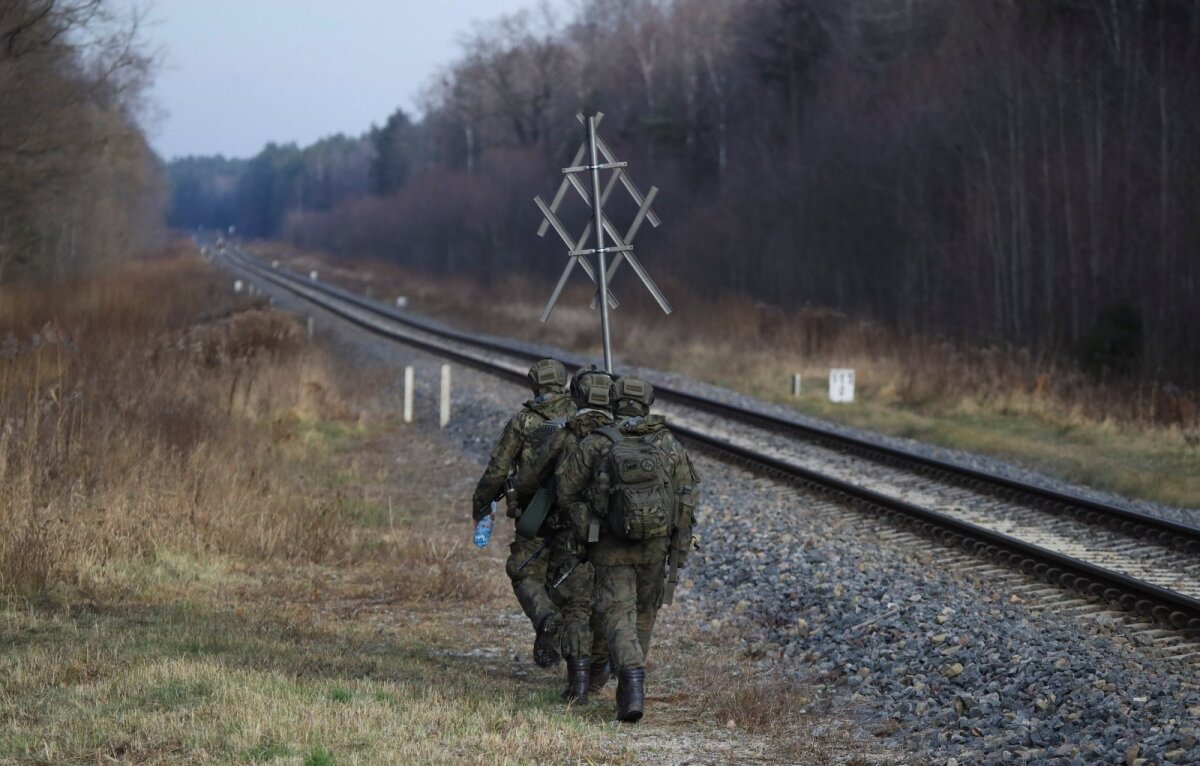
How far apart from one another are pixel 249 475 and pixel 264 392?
8457 millimetres

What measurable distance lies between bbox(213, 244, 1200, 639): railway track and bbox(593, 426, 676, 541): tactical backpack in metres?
3.71

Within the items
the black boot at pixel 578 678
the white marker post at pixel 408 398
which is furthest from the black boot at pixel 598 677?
the white marker post at pixel 408 398

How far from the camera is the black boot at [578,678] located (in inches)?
296

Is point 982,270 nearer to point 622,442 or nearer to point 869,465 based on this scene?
point 869,465

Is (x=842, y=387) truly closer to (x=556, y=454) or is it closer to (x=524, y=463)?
(x=524, y=463)

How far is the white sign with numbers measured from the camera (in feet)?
78.6

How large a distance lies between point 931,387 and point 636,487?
1809cm

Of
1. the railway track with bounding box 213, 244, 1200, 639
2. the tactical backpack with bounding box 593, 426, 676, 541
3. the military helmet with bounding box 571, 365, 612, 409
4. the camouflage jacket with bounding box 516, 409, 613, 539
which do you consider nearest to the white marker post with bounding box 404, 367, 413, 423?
the railway track with bounding box 213, 244, 1200, 639

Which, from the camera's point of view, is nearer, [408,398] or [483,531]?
[483,531]

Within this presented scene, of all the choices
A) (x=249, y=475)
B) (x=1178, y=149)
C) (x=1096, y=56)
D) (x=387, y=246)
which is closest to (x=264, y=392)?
(x=249, y=475)

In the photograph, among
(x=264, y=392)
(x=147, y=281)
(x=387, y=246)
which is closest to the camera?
(x=264, y=392)

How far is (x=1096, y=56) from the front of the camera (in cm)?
3241

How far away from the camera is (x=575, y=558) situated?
7.67 m

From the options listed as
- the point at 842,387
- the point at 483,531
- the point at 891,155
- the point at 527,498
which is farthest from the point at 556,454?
the point at 891,155
